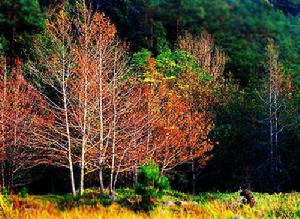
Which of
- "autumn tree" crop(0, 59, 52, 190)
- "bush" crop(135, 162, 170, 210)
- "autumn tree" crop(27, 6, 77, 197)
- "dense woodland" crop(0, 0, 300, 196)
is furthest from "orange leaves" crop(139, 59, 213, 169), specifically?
"bush" crop(135, 162, 170, 210)

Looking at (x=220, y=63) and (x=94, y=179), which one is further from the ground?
(x=220, y=63)

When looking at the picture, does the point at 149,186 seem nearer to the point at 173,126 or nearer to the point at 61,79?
the point at 61,79

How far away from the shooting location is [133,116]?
1684 cm

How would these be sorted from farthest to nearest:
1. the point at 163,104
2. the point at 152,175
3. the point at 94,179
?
the point at 94,179 → the point at 163,104 → the point at 152,175

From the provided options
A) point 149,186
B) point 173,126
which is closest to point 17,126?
point 173,126

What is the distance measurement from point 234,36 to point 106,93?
360 inches

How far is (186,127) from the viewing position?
794 inches

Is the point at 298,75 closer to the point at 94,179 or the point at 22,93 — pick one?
the point at 94,179

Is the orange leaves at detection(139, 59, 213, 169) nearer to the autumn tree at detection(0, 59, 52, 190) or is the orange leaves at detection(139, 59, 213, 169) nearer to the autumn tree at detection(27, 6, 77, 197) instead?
the autumn tree at detection(27, 6, 77, 197)

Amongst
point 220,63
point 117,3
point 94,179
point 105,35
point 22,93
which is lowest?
point 94,179

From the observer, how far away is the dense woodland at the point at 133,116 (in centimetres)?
1534

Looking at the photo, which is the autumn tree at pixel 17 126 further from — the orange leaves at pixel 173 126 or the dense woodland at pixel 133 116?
Result: the orange leaves at pixel 173 126

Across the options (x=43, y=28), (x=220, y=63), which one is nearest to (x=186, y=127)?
(x=220, y=63)

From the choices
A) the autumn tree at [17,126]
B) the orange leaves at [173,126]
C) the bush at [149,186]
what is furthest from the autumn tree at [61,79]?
the bush at [149,186]
